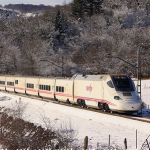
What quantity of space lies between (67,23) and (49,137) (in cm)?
8218

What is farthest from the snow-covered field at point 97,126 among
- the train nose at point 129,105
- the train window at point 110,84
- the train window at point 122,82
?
the train window at point 122,82

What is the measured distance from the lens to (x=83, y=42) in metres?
83.8

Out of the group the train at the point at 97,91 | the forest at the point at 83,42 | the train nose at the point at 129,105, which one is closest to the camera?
the train nose at the point at 129,105

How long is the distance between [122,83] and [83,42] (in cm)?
6692

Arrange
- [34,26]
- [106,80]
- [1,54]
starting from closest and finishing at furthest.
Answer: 1. [106,80]
2. [1,54]
3. [34,26]

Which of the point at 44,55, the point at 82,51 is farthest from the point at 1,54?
the point at 82,51

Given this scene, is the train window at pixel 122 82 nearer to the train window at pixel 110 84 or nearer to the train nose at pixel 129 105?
the train window at pixel 110 84

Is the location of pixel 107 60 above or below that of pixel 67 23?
below

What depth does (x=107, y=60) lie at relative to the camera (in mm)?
63125

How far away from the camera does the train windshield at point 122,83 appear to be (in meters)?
17.6

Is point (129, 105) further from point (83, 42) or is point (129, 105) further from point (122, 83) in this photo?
point (83, 42)

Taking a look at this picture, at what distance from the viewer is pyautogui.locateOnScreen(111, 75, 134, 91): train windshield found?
57.7ft

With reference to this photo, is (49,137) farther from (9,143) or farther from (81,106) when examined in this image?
(81,106)

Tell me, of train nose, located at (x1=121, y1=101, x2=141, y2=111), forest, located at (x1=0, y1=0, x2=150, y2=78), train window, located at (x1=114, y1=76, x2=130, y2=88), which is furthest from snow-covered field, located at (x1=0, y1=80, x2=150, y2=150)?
forest, located at (x1=0, y1=0, x2=150, y2=78)
